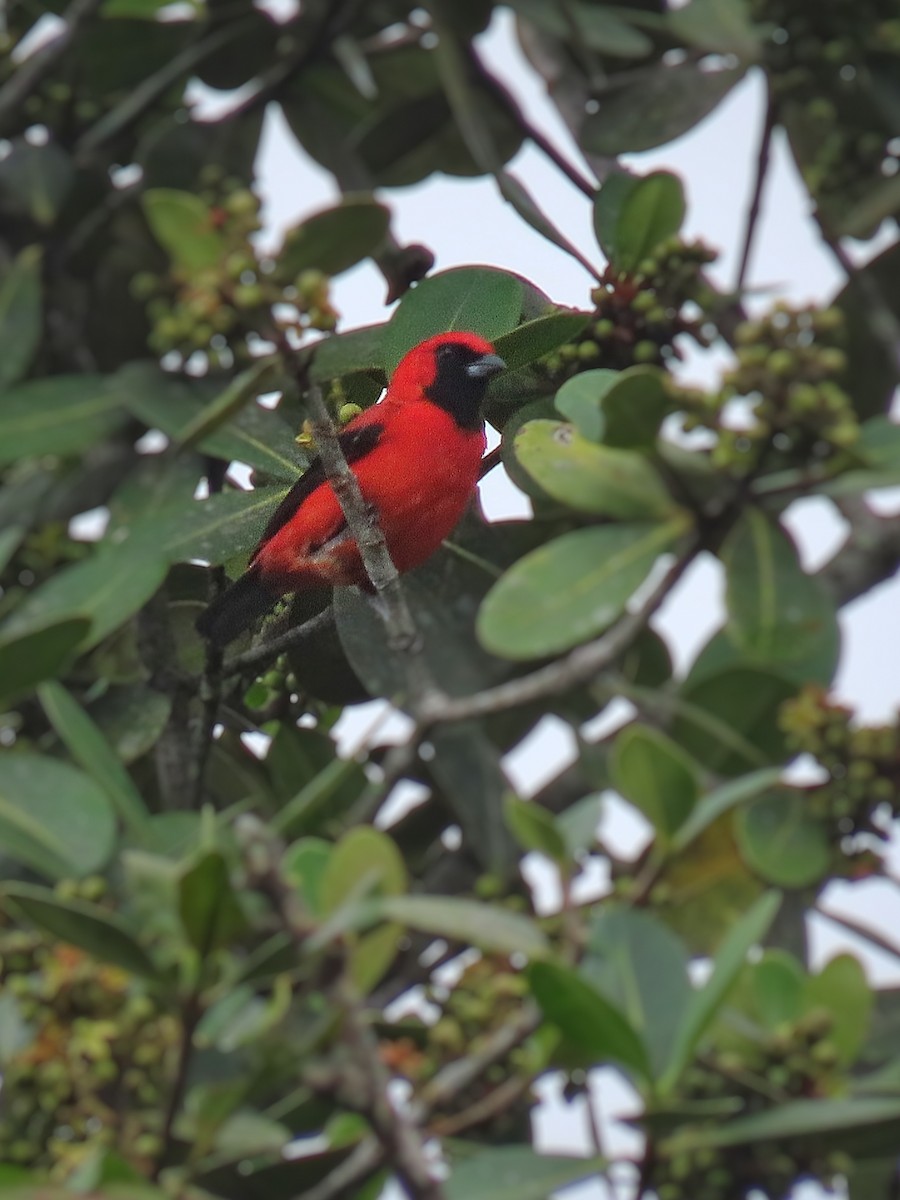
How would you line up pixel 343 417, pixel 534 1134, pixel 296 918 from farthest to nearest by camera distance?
pixel 343 417
pixel 534 1134
pixel 296 918

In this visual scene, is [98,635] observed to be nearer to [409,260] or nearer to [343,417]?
[343,417]

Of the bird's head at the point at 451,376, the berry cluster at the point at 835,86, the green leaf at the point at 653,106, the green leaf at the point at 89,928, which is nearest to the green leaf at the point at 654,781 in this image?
the green leaf at the point at 89,928

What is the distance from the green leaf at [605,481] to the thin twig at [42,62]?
2001 millimetres

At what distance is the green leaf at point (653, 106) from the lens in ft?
8.05

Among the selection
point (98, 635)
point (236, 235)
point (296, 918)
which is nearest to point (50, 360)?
point (98, 635)

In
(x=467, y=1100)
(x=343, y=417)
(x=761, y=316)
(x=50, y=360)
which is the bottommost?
(x=50, y=360)

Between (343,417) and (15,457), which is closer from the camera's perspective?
(15,457)

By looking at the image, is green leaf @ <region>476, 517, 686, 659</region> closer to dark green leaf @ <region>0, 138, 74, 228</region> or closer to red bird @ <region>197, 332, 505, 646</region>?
red bird @ <region>197, 332, 505, 646</region>

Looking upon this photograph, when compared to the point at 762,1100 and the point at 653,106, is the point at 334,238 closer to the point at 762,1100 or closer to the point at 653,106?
the point at 762,1100

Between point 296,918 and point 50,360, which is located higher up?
point 296,918

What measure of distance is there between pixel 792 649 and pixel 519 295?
88cm

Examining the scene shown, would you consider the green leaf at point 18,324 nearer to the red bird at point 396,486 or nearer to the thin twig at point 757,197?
the red bird at point 396,486

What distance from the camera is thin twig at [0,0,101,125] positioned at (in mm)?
3033

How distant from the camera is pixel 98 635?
1496mm
